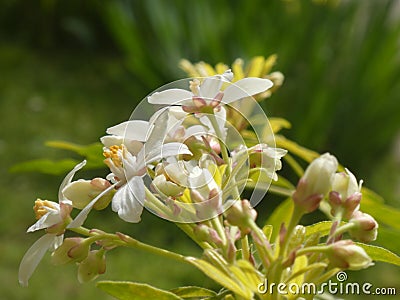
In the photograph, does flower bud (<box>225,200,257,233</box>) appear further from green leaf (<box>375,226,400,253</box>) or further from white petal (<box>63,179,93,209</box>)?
green leaf (<box>375,226,400,253</box>)

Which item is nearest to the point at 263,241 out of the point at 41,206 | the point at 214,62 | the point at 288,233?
the point at 288,233

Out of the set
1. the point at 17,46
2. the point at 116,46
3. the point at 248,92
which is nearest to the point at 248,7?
the point at 116,46

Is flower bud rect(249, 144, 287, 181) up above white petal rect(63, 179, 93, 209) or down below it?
above

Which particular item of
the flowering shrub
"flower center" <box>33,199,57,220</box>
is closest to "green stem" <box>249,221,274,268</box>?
the flowering shrub

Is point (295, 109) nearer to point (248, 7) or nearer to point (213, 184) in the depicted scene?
point (248, 7)

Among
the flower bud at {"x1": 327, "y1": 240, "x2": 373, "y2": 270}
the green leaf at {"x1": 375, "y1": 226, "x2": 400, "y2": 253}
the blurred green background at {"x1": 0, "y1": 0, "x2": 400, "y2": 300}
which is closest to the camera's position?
the flower bud at {"x1": 327, "y1": 240, "x2": 373, "y2": 270}

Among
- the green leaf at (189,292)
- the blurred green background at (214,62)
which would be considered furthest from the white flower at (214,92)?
the blurred green background at (214,62)
